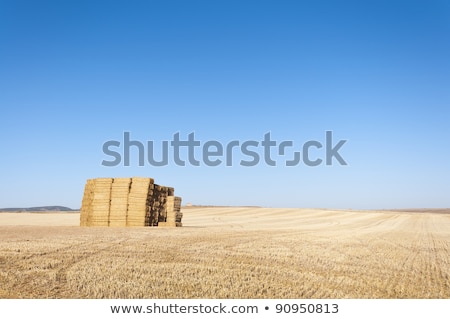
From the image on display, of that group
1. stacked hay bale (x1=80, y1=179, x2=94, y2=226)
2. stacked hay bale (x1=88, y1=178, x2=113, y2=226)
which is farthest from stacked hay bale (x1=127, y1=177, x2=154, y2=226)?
stacked hay bale (x1=80, y1=179, x2=94, y2=226)

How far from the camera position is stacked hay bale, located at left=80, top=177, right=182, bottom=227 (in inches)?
896

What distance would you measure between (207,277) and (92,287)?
2.08m

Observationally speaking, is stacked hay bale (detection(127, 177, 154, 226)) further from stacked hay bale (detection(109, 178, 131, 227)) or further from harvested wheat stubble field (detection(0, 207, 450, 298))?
harvested wheat stubble field (detection(0, 207, 450, 298))

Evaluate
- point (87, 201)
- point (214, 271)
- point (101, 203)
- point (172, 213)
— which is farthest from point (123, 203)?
point (214, 271)

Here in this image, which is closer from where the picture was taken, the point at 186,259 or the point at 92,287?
the point at 92,287

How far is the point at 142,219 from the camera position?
22.5 m

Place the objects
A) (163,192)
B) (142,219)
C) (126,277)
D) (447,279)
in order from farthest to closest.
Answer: (163,192)
(142,219)
(447,279)
(126,277)

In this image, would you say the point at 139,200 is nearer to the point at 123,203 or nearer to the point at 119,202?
the point at 123,203

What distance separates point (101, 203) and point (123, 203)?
4.76ft

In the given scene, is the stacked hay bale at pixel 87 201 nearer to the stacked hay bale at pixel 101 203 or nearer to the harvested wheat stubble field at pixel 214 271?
the stacked hay bale at pixel 101 203

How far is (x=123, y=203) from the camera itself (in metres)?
23.0

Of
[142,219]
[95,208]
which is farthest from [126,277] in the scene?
[95,208]
